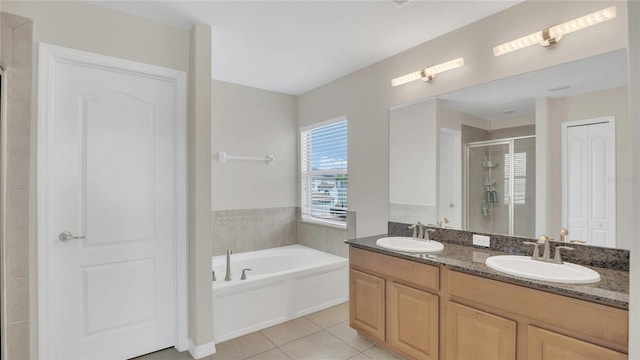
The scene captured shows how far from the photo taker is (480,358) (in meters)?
1.75

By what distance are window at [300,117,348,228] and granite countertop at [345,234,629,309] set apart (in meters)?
1.35

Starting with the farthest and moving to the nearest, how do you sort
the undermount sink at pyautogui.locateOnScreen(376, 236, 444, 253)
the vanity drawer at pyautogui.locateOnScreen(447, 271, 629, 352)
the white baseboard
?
the white baseboard
the undermount sink at pyautogui.locateOnScreen(376, 236, 444, 253)
the vanity drawer at pyautogui.locateOnScreen(447, 271, 629, 352)

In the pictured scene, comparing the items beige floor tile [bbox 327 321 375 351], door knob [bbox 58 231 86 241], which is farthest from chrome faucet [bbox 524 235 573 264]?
door knob [bbox 58 231 86 241]

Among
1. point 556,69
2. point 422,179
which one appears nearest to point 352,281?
point 422,179

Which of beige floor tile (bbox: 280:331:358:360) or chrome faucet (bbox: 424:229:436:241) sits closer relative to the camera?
beige floor tile (bbox: 280:331:358:360)

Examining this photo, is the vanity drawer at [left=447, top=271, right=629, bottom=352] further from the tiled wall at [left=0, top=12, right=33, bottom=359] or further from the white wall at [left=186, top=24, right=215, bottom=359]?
the tiled wall at [left=0, top=12, right=33, bottom=359]

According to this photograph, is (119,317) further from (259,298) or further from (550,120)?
(550,120)

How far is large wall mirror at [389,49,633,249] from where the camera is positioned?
178cm

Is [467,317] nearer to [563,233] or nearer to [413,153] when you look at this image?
[563,233]

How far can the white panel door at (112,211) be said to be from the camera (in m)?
2.08

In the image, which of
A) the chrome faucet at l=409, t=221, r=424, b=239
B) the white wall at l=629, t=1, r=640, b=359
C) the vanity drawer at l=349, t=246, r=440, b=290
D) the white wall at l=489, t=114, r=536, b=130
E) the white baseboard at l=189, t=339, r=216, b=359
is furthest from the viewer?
the chrome faucet at l=409, t=221, r=424, b=239

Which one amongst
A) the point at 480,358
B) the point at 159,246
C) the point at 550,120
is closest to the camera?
the point at 480,358

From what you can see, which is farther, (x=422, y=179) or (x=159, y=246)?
(x=422, y=179)

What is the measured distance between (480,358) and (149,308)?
2303 mm
